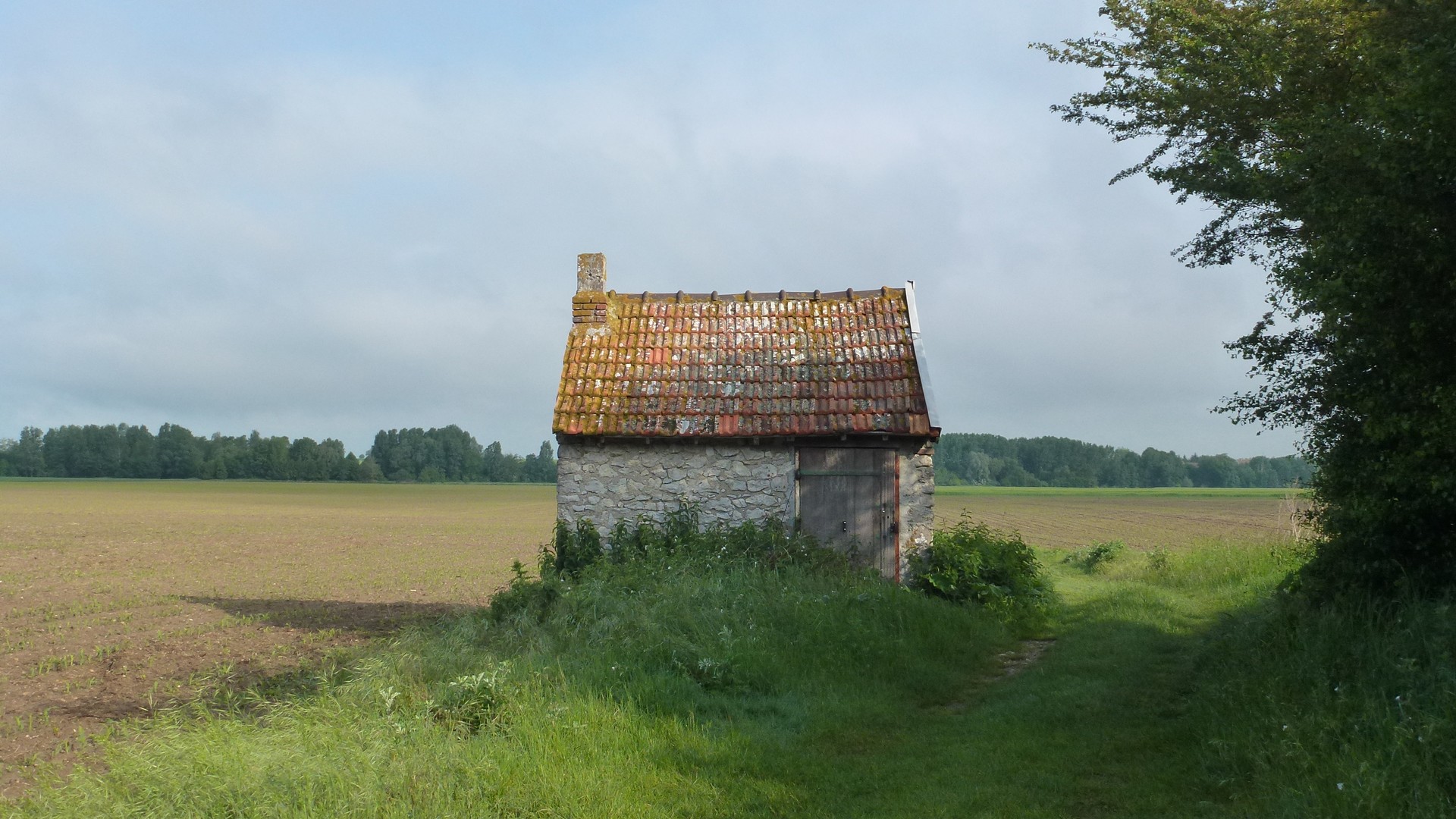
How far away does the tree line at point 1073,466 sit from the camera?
387ft

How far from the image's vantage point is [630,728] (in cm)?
690

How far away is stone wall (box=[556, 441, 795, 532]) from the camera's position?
48.1 ft

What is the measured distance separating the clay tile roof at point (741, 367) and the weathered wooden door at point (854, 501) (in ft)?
1.68

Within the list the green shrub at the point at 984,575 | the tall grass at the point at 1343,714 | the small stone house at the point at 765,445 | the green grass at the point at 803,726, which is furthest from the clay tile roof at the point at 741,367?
the tall grass at the point at 1343,714

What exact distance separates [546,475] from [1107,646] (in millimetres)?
118741

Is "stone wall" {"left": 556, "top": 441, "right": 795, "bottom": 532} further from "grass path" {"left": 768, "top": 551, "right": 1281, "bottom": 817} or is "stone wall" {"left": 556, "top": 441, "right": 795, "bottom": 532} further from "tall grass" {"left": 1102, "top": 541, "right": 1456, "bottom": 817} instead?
"tall grass" {"left": 1102, "top": 541, "right": 1456, "bottom": 817}

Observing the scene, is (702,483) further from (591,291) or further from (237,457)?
(237,457)

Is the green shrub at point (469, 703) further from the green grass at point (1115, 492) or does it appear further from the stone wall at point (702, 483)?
the green grass at point (1115, 492)

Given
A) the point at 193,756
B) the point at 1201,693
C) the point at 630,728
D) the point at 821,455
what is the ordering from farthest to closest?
the point at 821,455 < the point at 1201,693 < the point at 630,728 < the point at 193,756

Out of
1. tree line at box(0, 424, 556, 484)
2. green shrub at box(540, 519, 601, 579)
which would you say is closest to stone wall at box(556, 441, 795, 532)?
green shrub at box(540, 519, 601, 579)

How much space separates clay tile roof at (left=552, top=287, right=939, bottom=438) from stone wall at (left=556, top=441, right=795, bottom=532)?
1.25 feet

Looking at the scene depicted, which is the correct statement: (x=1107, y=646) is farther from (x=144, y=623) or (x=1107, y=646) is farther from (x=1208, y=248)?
(x=144, y=623)

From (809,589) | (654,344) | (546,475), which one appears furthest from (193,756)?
(546,475)

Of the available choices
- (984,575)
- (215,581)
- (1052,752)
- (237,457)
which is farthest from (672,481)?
(237,457)
